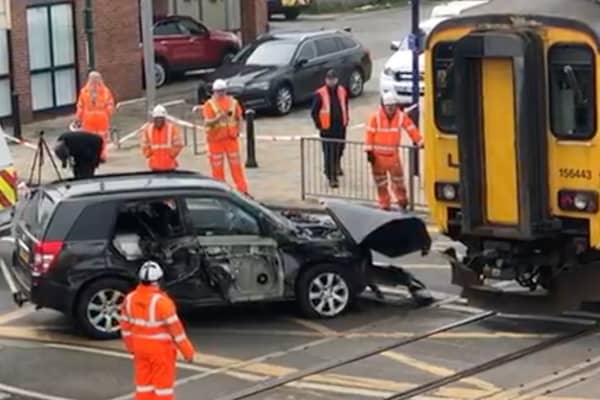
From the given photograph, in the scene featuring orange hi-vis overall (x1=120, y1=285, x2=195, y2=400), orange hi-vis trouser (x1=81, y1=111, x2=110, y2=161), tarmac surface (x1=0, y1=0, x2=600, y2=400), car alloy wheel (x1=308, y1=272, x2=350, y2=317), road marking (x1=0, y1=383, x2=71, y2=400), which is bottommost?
road marking (x1=0, y1=383, x2=71, y2=400)

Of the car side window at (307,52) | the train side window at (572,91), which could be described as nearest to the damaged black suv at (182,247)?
the train side window at (572,91)

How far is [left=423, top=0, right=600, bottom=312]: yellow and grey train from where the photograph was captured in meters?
15.4

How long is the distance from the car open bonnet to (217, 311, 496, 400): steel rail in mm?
1025

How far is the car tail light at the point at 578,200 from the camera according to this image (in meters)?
15.4

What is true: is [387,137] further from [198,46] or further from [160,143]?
[198,46]

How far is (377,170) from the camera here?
21.4 metres

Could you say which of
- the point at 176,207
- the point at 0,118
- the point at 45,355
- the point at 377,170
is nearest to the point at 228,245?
the point at 176,207

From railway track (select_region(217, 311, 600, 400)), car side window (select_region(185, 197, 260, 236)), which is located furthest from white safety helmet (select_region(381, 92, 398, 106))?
railway track (select_region(217, 311, 600, 400))

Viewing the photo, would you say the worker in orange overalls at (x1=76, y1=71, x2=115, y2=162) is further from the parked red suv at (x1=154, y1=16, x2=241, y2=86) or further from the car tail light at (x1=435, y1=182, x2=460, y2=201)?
the car tail light at (x1=435, y1=182, x2=460, y2=201)

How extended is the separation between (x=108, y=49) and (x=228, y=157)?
11143 mm

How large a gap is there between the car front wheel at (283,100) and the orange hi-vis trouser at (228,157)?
8.48 meters

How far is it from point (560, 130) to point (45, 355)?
5.03 m

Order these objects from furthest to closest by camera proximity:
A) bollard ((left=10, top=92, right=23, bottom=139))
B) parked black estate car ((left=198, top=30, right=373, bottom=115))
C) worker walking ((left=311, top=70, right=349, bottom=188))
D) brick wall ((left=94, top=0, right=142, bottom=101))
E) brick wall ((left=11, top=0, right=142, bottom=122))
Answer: brick wall ((left=94, top=0, right=142, bottom=101))
parked black estate car ((left=198, top=30, right=373, bottom=115))
brick wall ((left=11, top=0, right=142, bottom=122))
bollard ((left=10, top=92, right=23, bottom=139))
worker walking ((left=311, top=70, right=349, bottom=188))

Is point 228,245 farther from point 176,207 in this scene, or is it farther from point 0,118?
point 0,118
